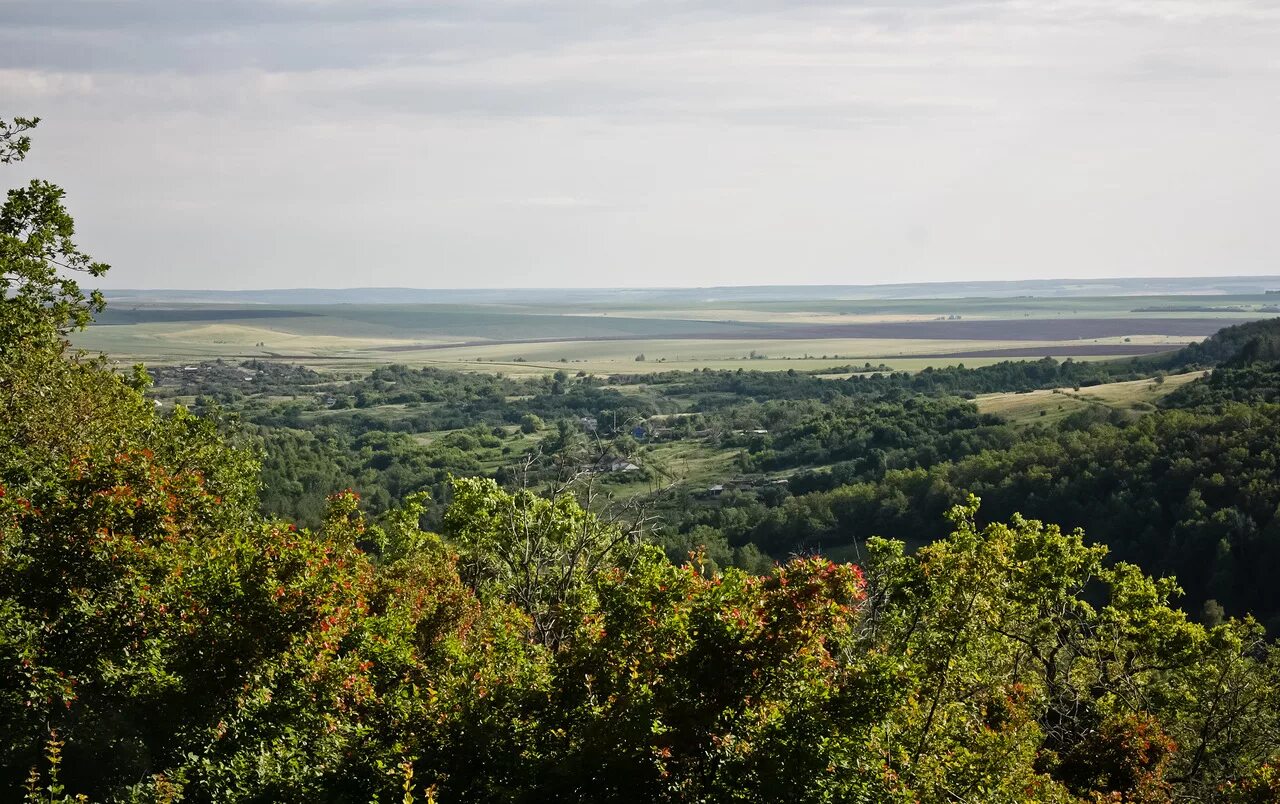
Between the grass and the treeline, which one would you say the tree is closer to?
the treeline

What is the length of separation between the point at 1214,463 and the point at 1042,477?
13.5 m

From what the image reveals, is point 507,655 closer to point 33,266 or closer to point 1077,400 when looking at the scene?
point 33,266

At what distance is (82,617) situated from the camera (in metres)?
18.6

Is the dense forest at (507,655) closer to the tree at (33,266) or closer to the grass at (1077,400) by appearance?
the tree at (33,266)

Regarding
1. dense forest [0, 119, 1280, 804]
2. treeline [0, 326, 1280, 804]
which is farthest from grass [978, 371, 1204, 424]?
treeline [0, 326, 1280, 804]

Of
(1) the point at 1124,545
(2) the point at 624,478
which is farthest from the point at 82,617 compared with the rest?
(2) the point at 624,478

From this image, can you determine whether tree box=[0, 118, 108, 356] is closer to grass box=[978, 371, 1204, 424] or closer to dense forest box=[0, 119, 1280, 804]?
dense forest box=[0, 119, 1280, 804]

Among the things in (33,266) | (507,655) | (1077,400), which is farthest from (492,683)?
(1077,400)

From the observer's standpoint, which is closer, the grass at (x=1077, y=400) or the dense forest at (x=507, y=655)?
the dense forest at (x=507, y=655)

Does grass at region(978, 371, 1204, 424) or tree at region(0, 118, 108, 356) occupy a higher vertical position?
tree at region(0, 118, 108, 356)

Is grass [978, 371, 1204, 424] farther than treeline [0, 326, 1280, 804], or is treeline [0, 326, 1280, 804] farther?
grass [978, 371, 1204, 424]

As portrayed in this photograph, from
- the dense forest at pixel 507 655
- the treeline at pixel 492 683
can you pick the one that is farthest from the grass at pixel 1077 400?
the treeline at pixel 492 683

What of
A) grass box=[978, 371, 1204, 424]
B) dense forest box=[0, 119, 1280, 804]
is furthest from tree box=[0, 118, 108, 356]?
grass box=[978, 371, 1204, 424]

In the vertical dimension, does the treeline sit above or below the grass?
above
